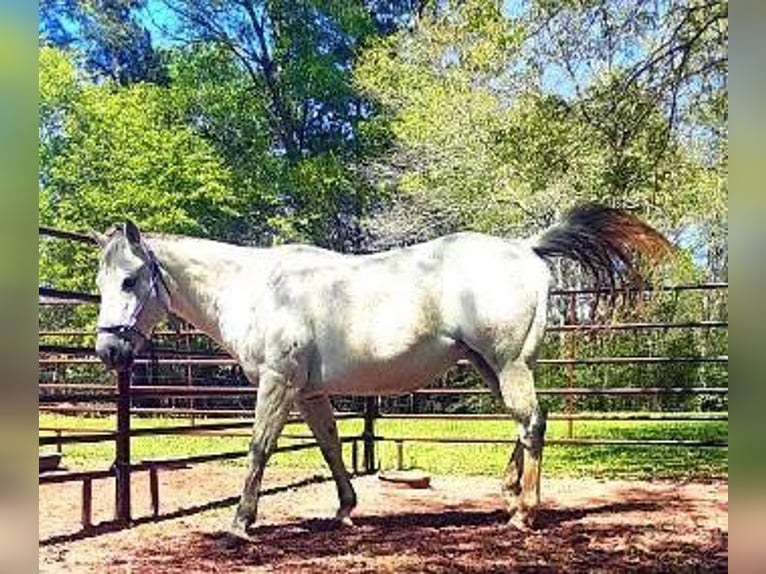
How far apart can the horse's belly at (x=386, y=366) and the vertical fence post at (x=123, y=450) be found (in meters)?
0.79

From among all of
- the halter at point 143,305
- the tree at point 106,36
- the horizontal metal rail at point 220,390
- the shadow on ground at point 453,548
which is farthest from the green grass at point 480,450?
the tree at point 106,36

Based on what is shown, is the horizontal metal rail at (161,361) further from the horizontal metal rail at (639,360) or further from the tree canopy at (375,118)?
the horizontal metal rail at (639,360)

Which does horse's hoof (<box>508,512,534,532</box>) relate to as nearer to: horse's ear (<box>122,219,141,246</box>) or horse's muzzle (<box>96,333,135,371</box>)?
horse's muzzle (<box>96,333,135,371</box>)

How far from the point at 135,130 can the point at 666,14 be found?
196 cm

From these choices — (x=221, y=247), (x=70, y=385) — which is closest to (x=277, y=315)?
(x=221, y=247)

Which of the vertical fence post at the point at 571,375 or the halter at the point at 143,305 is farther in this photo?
the vertical fence post at the point at 571,375

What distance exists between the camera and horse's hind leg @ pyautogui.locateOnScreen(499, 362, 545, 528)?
290 cm

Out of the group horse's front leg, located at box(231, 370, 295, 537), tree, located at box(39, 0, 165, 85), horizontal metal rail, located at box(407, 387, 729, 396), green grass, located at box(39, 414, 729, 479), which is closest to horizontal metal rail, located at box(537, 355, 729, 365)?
horizontal metal rail, located at box(407, 387, 729, 396)

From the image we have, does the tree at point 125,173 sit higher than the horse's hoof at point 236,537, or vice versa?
the tree at point 125,173

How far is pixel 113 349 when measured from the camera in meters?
2.93

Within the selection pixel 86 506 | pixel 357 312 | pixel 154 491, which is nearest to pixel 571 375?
pixel 357 312

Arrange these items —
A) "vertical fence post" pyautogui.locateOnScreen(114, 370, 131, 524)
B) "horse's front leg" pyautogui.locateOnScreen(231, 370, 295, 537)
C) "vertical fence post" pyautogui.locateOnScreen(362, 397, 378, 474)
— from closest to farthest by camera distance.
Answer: "horse's front leg" pyautogui.locateOnScreen(231, 370, 295, 537)
"vertical fence post" pyautogui.locateOnScreen(114, 370, 131, 524)
"vertical fence post" pyautogui.locateOnScreen(362, 397, 378, 474)

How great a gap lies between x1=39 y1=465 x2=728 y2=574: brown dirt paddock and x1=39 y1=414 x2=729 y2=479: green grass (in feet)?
0.26

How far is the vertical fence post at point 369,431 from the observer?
12.1ft
